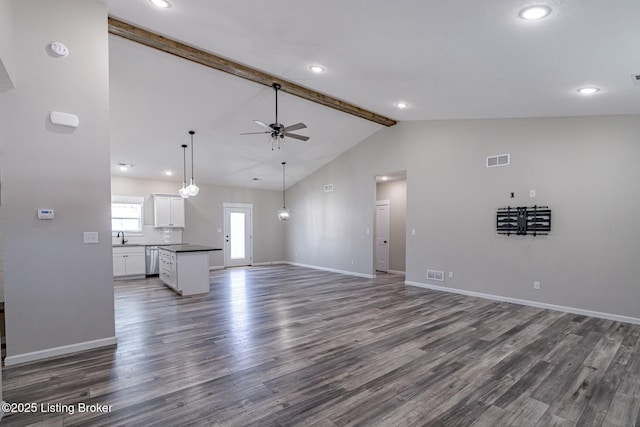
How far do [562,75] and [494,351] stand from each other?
3.20m

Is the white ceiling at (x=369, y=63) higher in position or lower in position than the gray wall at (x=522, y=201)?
higher

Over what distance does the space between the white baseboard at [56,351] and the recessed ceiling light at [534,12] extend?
5149 millimetres

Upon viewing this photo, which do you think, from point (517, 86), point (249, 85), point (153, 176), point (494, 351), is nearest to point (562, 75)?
point (517, 86)

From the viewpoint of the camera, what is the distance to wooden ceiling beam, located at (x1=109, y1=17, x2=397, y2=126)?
3.93m

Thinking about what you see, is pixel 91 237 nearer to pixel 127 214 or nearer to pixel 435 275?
pixel 127 214

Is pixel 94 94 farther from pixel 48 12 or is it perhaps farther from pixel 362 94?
pixel 362 94

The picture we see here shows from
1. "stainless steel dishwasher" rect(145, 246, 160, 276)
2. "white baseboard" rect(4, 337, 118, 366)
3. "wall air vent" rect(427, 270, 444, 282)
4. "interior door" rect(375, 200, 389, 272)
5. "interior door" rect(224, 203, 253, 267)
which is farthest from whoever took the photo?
"interior door" rect(224, 203, 253, 267)

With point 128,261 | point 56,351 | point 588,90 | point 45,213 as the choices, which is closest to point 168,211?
point 128,261

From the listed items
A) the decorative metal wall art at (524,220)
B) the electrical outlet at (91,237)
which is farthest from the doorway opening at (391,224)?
the electrical outlet at (91,237)

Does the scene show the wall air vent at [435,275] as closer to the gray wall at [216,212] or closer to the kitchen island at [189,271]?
the kitchen island at [189,271]

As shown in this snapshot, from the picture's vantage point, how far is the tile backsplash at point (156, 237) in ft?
27.6

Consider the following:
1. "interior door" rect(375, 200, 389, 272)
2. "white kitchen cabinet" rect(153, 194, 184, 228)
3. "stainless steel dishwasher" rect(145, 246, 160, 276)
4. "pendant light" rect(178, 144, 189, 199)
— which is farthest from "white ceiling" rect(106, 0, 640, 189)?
"interior door" rect(375, 200, 389, 272)

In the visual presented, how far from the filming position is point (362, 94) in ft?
17.7

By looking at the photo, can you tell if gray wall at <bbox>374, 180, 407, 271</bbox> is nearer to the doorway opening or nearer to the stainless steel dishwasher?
the doorway opening
